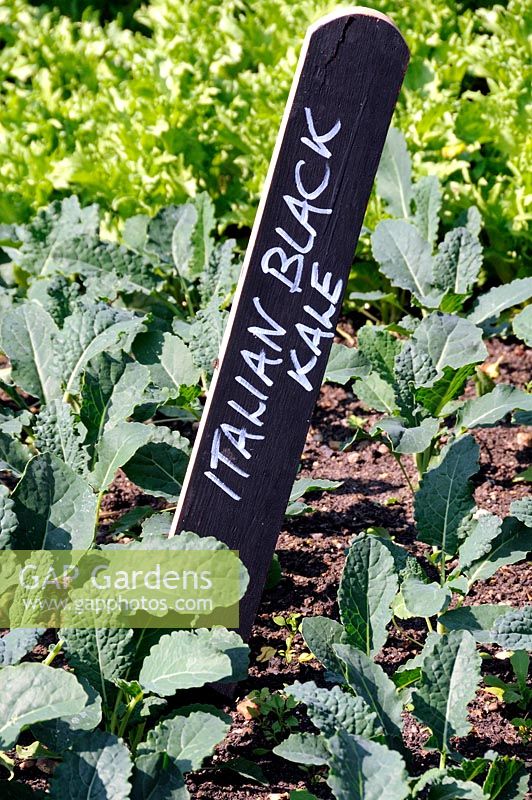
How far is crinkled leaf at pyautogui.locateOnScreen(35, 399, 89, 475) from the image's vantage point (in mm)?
2193

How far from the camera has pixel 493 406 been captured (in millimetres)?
2299

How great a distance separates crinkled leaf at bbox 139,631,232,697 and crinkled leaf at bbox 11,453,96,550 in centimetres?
30

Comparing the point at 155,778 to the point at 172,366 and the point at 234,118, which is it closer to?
the point at 172,366

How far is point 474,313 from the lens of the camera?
2633mm

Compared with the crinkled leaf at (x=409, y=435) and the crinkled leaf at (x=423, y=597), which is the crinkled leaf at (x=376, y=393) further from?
the crinkled leaf at (x=423, y=597)

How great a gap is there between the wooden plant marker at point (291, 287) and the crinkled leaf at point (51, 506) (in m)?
0.18

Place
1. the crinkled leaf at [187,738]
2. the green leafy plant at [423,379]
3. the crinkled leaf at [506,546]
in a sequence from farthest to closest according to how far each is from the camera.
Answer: the green leafy plant at [423,379], the crinkled leaf at [506,546], the crinkled leaf at [187,738]

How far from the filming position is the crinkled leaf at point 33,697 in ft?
5.08

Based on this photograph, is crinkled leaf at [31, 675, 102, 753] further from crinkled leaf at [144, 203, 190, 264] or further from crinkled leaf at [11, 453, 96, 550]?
crinkled leaf at [144, 203, 190, 264]

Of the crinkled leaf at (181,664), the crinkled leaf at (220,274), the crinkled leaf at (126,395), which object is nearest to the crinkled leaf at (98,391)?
the crinkled leaf at (126,395)

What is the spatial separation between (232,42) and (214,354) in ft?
4.90

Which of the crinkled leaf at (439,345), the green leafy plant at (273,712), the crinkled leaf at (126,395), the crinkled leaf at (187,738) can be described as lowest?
the crinkled leaf at (187,738)

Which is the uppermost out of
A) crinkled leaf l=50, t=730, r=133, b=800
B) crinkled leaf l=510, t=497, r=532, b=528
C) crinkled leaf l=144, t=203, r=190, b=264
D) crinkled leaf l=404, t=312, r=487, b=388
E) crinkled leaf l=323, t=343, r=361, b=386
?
crinkled leaf l=144, t=203, r=190, b=264

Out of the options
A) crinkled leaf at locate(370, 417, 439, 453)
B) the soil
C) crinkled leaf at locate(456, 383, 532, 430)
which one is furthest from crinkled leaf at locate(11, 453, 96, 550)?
crinkled leaf at locate(456, 383, 532, 430)
